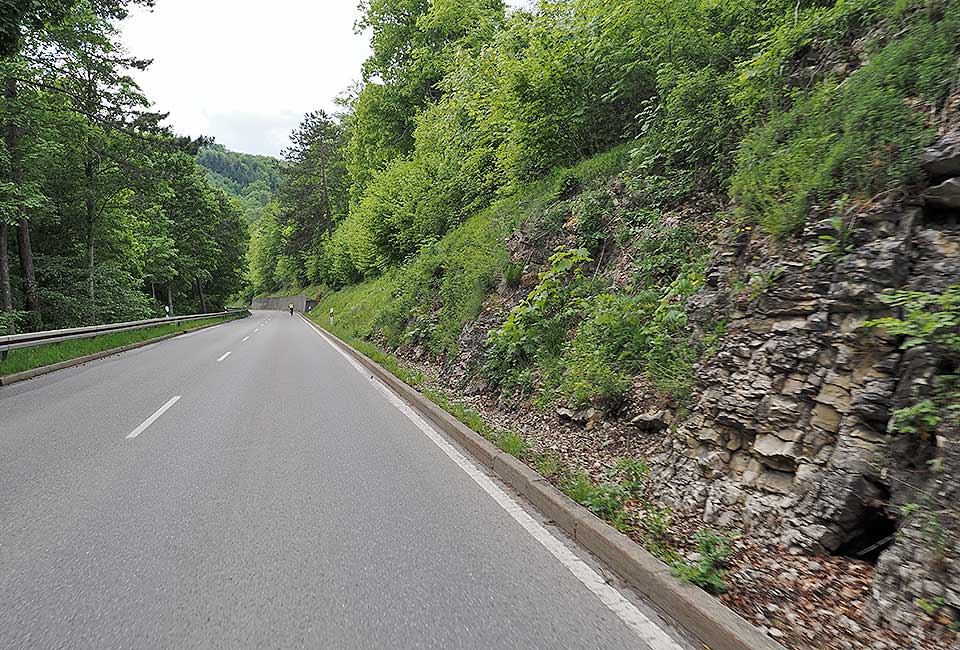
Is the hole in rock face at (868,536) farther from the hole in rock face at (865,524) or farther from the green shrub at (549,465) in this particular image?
the green shrub at (549,465)

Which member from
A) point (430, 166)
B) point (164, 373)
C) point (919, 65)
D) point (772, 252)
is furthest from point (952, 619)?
point (430, 166)

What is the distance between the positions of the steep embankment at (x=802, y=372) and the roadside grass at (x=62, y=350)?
1069 cm

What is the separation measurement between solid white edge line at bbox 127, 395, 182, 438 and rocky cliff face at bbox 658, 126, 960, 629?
242 inches

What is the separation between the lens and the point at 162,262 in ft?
101

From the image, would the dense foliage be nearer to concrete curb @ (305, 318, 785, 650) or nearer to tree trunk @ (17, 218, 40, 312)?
concrete curb @ (305, 318, 785, 650)

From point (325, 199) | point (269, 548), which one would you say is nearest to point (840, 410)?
point (269, 548)

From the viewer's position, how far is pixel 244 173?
432 feet

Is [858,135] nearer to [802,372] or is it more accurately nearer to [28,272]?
[802,372]

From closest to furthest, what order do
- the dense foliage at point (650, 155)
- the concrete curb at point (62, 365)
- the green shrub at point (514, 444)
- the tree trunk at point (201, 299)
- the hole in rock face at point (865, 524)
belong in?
the hole in rock face at point (865, 524)
the dense foliage at point (650, 155)
the green shrub at point (514, 444)
the concrete curb at point (62, 365)
the tree trunk at point (201, 299)

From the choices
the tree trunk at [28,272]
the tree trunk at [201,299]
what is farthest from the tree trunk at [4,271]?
the tree trunk at [201,299]

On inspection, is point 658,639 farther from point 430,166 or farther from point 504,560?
point 430,166

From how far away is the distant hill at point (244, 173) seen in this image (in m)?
113

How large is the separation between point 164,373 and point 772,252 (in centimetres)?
1216

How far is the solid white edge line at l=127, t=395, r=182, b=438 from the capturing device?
6461mm
